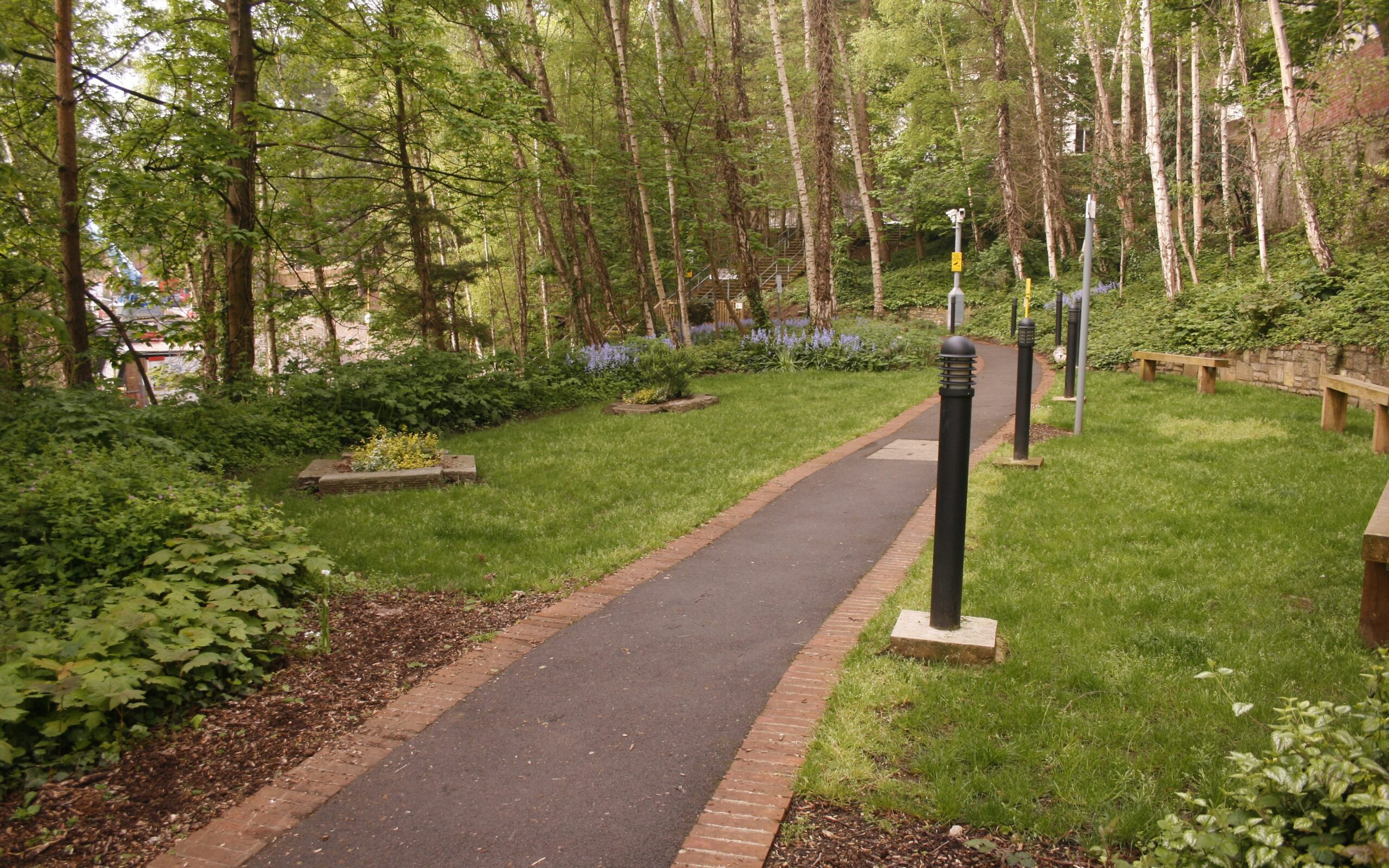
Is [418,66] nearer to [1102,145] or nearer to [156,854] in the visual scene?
[156,854]

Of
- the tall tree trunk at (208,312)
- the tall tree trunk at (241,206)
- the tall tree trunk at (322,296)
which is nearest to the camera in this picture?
the tall tree trunk at (241,206)

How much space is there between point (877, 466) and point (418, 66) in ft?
26.1

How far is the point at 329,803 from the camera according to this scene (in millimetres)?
3133

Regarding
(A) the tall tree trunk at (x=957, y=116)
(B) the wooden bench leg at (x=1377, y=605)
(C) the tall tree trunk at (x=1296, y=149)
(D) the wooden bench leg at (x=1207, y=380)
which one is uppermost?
(A) the tall tree trunk at (x=957, y=116)

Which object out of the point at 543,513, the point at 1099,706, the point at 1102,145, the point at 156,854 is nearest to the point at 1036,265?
the point at 1102,145

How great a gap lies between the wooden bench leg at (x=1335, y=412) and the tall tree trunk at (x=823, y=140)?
10.9 meters

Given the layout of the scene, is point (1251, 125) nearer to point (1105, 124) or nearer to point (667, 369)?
point (1105, 124)

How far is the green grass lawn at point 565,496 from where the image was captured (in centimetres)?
588

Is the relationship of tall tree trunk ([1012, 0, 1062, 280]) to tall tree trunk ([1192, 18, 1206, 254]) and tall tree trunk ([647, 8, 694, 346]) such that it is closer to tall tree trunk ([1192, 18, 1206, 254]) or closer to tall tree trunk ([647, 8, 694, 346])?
tall tree trunk ([1192, 18, 1206, 254])

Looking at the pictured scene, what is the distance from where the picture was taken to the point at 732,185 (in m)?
20.2

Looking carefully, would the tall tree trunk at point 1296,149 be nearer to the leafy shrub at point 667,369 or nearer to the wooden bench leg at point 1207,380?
the wooden bench leg at point 1207,380

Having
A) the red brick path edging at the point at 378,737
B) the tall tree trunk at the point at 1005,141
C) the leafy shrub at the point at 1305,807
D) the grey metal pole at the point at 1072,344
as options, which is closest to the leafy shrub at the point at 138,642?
the red brick path edging at the point at 378,737

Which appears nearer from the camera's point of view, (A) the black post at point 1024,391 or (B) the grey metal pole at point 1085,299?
(A) the black post at point 1024,391

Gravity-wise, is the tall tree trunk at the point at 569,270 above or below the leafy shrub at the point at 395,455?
above
